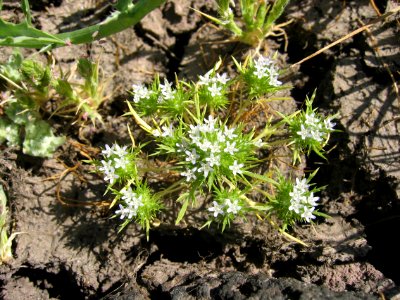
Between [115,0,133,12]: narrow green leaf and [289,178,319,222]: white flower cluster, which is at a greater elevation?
[115,0,133,12]: narrow green leaf

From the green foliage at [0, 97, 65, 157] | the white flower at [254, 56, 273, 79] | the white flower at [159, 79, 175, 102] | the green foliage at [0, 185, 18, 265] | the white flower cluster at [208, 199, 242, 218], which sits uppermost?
the white flower at [254, 56, 273, 79]

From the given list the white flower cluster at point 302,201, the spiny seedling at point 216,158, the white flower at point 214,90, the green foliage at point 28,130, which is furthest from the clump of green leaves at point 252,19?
the green foliage at point 28,130

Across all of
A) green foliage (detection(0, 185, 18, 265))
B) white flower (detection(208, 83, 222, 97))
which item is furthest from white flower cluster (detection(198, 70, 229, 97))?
green foliage (detection(0, 185, 18, 265))

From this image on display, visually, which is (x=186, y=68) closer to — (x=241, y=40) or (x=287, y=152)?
(x=241, y=40)

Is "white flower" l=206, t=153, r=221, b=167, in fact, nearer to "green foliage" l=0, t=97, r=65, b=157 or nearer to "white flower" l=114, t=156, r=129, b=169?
"white flower" l=114, t=156, r=129, b=169

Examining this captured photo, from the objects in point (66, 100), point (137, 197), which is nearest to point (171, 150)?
point (137, 197)

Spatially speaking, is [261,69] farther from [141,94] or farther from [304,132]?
[141,94]
